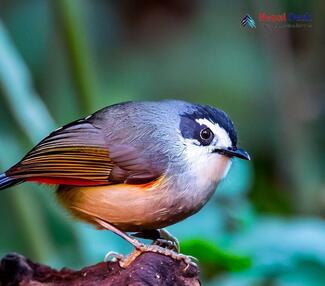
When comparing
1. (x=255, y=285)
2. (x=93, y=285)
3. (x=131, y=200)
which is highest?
(x=131, y=200)

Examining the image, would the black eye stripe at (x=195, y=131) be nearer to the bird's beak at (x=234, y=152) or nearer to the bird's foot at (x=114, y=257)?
the bird's beak at (x=234, y=152)

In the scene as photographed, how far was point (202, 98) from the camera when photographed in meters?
5.29

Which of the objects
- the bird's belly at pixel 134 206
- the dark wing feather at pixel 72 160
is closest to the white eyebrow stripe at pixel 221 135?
the bird's belly at pixel 134 206

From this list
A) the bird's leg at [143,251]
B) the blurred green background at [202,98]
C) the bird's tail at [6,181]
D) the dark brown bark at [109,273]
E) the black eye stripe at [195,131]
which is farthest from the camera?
the blurred green background at [202,98]

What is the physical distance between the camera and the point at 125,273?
2.66 metres

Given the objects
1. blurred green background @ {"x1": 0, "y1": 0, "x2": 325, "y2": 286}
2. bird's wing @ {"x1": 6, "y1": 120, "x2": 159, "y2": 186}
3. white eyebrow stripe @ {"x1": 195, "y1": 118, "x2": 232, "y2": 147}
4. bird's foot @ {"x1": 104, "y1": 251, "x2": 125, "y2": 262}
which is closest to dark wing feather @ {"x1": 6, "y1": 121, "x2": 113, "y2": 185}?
bird's wing @ {"x1": 6, "y1": 120, "x2": 159, "y2": 186}

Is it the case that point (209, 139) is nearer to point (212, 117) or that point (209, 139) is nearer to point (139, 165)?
point (212, 117)

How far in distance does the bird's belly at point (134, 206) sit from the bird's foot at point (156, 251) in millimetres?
85

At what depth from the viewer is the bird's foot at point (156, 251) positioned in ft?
8.91

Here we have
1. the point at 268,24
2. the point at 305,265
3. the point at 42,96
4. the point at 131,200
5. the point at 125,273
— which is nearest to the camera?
the point at 125,273

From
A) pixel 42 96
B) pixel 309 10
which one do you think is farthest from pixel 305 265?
pixel 42 96

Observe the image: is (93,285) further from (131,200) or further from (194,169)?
(194,169)

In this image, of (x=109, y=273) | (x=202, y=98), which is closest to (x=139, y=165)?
(x=109, y=273)

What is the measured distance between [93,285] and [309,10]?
98.1 inches
